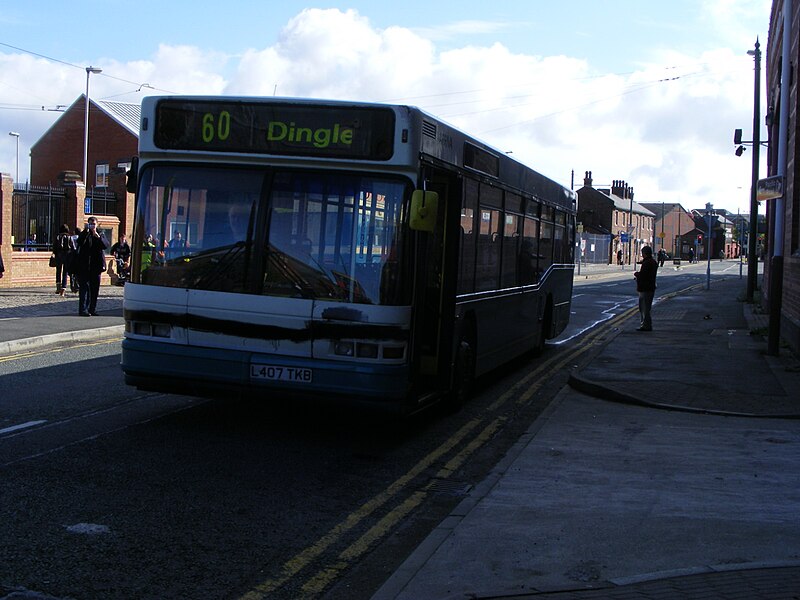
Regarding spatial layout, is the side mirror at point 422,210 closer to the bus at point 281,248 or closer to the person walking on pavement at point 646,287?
the bus at point 281,248

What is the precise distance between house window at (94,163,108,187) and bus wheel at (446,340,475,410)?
52350 millimetres

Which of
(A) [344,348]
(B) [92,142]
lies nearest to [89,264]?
(A) [344,348]

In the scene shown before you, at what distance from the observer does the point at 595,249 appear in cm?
9200

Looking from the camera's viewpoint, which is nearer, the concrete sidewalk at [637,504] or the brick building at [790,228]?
the concrete sidewalk at [637,504]

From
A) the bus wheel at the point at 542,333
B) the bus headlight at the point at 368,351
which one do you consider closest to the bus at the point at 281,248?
the bus headlight at the point at 368,351

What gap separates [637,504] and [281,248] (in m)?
3.32

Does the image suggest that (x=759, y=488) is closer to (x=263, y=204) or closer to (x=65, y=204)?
(x=263, y=204)

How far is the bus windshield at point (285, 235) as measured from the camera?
7.47 metres

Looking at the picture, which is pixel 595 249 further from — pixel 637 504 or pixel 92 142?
pixel 637 504

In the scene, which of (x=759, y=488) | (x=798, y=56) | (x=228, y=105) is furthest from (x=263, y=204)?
(x=798, y=56)

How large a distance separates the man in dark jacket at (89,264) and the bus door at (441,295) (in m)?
10.9

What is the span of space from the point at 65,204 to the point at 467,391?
23421 mm

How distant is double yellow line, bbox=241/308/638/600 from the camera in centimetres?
481

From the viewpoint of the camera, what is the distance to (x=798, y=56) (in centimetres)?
1612
